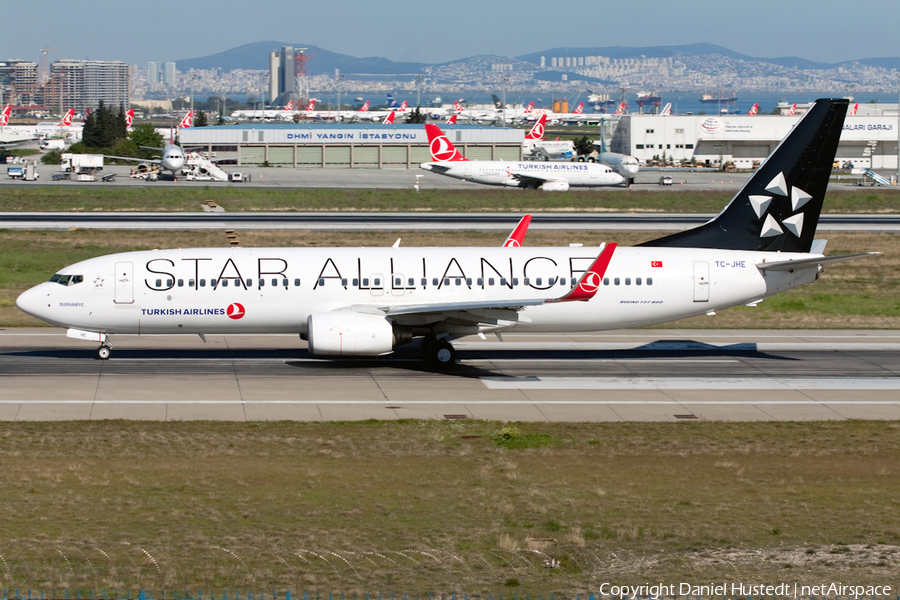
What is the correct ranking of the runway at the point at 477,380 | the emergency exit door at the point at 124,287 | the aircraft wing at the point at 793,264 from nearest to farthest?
the runway at the point at 477,380, the aircraft wing at the point at 793,264, the emergency exit door at the point at 124,287

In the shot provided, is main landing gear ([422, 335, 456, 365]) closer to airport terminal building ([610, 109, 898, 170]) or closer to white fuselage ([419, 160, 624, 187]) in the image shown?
white fuselage ([419, 160, 624, 187])

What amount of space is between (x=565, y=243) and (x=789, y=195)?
2852 cm

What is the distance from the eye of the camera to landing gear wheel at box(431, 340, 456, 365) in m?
34.6

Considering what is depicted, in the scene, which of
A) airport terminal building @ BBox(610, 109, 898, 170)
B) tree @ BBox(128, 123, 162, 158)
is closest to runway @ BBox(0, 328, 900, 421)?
tree @ BBox(128, 123, 162, 158)

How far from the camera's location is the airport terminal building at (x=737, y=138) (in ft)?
547

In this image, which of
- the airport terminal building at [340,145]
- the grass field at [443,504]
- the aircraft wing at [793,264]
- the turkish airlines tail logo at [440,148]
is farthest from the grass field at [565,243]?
the airport terminal building at [340,145]

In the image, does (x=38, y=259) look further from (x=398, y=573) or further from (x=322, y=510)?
(x=398, y=573)

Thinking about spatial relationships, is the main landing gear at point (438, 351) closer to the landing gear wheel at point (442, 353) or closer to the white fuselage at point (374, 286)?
the landing gear wheel at point (442, 353)

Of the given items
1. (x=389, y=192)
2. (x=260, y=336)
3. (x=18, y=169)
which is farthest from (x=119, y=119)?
(x=260, y=336)

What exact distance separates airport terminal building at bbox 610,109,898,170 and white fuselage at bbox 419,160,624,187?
196ft

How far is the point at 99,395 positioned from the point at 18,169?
105 m

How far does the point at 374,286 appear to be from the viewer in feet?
113

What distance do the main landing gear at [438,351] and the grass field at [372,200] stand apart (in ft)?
179

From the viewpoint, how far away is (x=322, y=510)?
1894 centimetres
